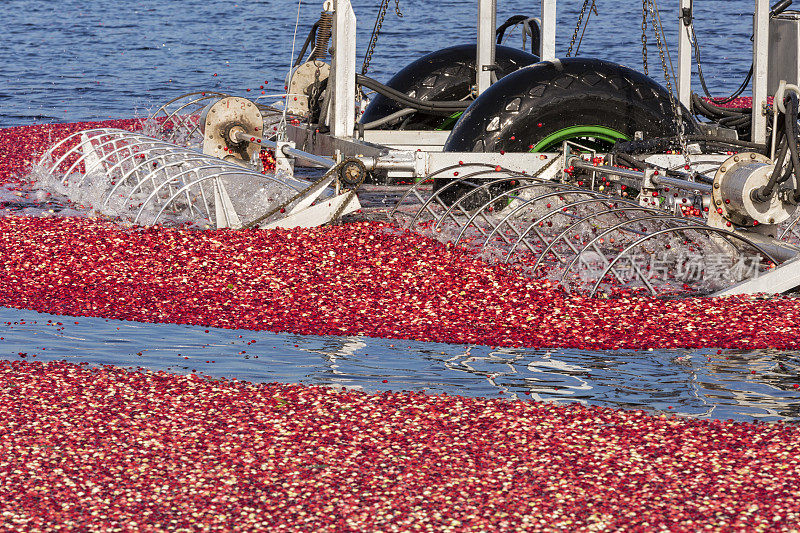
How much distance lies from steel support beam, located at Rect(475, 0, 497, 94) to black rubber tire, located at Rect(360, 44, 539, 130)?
100 centimetres

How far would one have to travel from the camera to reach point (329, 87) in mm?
14984

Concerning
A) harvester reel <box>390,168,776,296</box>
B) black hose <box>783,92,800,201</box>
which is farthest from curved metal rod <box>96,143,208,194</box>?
black hose <box>783,92,800,201</box>

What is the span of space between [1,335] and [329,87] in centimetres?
679

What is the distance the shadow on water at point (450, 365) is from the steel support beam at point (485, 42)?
291 inches

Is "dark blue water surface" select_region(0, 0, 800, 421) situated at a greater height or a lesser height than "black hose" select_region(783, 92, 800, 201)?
lesser

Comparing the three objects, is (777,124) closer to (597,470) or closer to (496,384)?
(496,384)

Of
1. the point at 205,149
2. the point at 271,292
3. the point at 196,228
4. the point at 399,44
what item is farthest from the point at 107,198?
the point at 399,44

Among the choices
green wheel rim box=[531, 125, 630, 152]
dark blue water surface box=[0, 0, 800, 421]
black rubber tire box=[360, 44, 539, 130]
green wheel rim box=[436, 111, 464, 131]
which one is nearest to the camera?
dark blue water surface box=[0, 0, 800, 421]

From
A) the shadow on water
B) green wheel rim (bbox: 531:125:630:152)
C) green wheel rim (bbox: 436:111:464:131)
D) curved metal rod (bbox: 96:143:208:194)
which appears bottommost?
the shadow on water

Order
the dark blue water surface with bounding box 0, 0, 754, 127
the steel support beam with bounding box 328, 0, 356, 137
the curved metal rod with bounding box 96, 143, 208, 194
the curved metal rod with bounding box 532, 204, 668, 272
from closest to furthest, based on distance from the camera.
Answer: the curved metal rod with bounding box 532, 204, 668, 272 < the curved metal rod with bounding box 96, 143, 208, 194 < the steel support beam with bounding box 328, 0, 356, 137 < the dark blue water surface with bounding box 0, 0, 754, 127

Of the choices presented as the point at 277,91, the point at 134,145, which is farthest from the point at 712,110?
the point at 277,91

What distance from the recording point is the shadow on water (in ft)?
25.3

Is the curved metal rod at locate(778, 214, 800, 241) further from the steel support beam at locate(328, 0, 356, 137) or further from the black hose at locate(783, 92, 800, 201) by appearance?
the steel support beam at locate(328, 0, 356, 137)

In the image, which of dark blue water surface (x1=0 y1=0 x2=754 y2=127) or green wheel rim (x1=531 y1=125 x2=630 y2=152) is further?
dark blue water surface (x1=0 y1=0 x2=754 y2=127)
